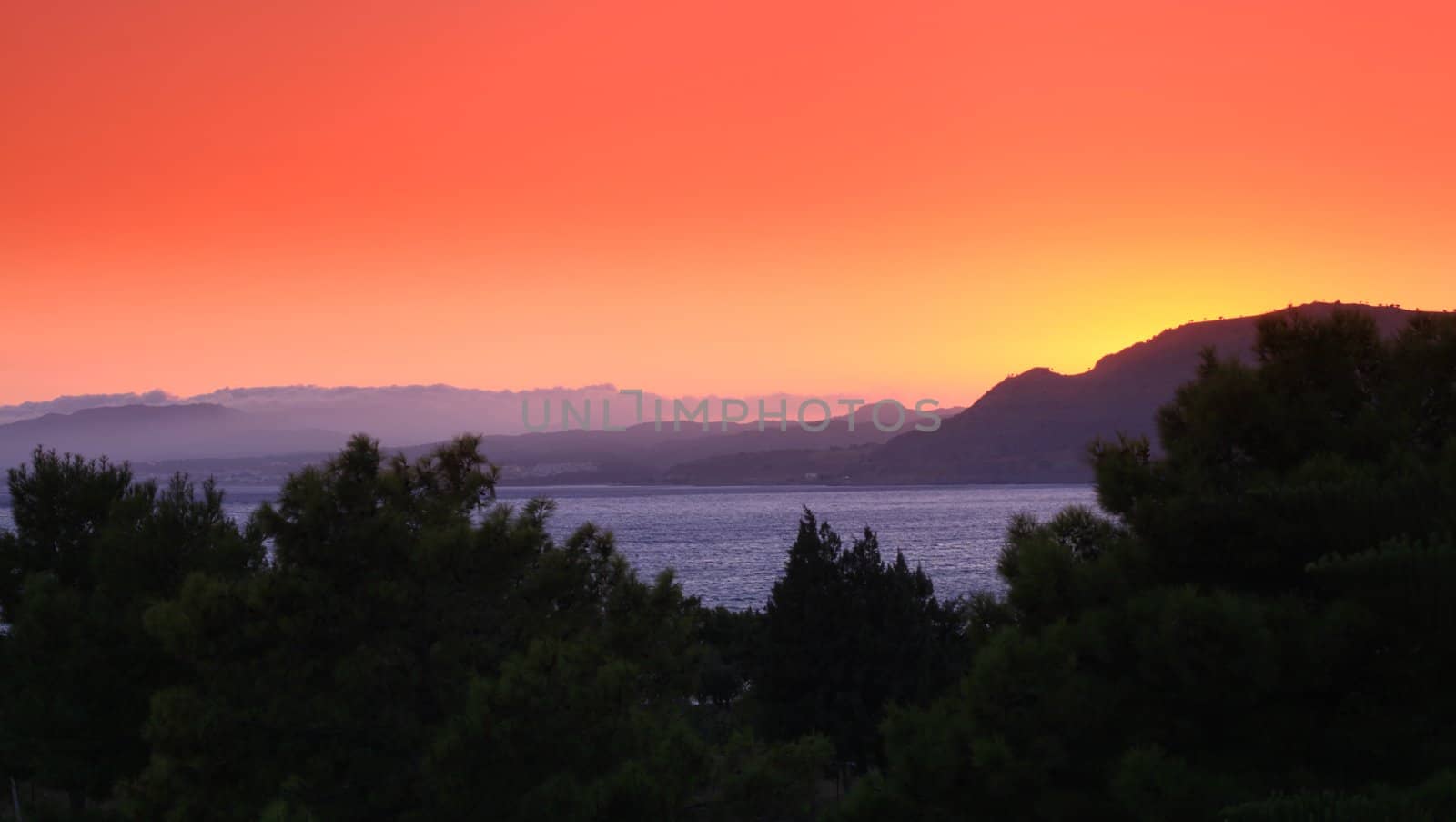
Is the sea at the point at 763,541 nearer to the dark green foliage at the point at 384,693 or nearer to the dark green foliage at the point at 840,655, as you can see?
the dark green foliage at the point at 840,655

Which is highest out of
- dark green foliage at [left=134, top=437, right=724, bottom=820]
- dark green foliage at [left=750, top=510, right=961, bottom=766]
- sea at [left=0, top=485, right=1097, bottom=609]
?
dark green foliage at [left=134, top=437, right=724, bottom=820]

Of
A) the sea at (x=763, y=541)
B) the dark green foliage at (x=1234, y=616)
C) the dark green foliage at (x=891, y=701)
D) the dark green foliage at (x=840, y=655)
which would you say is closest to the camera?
the dark green foliage at (x=1234, y=616)

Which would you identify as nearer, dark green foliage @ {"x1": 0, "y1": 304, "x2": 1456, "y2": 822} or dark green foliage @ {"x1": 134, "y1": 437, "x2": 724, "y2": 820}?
dark green foliage @ {"x1": 0, "y1": 304, "x2": 1456, "y2": 822}

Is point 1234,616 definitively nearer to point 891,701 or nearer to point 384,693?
point 891,701

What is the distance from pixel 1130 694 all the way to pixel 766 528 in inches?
5428

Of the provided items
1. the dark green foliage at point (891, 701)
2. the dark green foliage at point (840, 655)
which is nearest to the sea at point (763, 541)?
the dark green foliage at point (840, 655)

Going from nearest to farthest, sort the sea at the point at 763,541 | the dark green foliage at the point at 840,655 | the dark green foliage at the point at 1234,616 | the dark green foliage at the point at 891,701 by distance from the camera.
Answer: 1. the dark green foliage at the point at 1234,616
2. the dark green foliage at the point at 891,701
3. the dark green foliage at the point at 840,655
4. the sea at the point at 763,541

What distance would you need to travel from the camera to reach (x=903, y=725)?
14.5 m

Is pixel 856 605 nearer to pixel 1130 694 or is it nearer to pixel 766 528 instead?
pixel 1130 694

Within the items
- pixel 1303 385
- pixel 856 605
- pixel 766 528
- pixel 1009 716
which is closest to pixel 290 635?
pixel 1009 716

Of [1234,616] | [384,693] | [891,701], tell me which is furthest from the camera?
[891,701]

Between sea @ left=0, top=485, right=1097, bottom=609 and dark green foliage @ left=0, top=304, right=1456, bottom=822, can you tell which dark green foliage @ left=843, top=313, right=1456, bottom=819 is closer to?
dark green foliage @ left=0, top=304, right=1456, bottom=822

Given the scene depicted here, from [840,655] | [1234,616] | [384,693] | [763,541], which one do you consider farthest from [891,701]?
[763,541]

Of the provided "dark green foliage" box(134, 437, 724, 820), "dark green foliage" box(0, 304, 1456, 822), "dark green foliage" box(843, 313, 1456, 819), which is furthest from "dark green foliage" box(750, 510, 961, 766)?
"dark green foliage" box(843, 313, 1456, 819)
